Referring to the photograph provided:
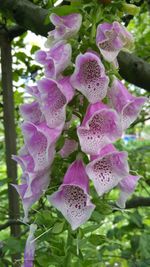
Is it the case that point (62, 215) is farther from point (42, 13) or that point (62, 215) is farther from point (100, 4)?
point (42, 13)

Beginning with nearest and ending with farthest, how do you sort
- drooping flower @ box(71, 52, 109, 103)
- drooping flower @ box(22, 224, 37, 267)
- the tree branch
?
drooping flower @ box(71, 52, 109, 103) < drooping flower @ box(22, 224, 37, 267) < the tree branch

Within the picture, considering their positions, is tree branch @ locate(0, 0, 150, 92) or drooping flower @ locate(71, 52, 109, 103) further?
tree branch @ locate(0, 0, 150, 92)

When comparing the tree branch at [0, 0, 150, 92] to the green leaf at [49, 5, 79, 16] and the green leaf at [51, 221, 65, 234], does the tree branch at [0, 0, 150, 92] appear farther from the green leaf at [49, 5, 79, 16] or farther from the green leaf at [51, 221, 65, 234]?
the green leaf at [51, 221, 65, 234]

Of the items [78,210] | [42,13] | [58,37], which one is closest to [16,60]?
[42,13]

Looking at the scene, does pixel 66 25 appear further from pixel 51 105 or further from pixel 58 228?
pixel 58 228

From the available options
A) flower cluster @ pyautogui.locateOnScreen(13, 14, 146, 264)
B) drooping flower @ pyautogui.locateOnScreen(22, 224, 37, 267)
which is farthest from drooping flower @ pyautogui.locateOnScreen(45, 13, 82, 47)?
drooping flower @ pyautogui.locateOnScreen(22, 224, 37, 267)

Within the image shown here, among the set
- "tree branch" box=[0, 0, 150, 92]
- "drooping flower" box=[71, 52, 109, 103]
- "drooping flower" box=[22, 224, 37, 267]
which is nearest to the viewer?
"drooping flower" box=[71, 52, 109, 103]

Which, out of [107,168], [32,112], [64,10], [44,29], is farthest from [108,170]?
[44,29]

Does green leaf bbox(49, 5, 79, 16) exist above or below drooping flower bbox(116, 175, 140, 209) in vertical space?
above
